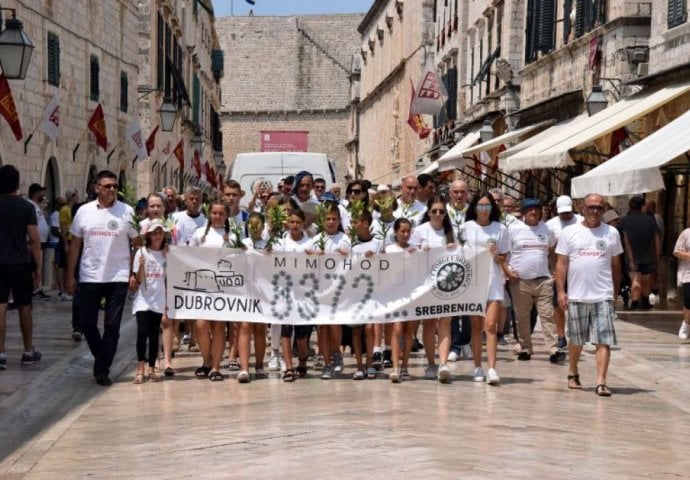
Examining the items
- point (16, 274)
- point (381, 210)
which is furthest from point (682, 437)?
point (16, 274)

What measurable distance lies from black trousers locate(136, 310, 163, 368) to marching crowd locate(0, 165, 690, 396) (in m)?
0.01

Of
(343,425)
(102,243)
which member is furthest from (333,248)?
(343,425)

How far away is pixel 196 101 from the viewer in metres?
57.9

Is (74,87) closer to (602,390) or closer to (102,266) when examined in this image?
(102,266)

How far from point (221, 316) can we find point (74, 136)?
50.8 feet

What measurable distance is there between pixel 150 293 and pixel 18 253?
1290 millimetres

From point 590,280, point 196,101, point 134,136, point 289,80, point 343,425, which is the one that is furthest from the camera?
point 289,80

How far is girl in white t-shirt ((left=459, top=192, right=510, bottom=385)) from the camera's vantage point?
13000mm

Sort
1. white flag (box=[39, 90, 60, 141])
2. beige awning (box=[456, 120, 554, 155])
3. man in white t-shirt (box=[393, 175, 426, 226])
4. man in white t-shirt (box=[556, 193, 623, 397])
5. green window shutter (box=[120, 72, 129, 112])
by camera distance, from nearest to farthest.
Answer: man in white t-shirt (box=[556, 193, 623, 397]) < man in white t-shirt (box=[393, 175, 426, 226]) < white flag (box=[39, 90, 60, 141]) < beige awning (box=[456, 120, 554, 155]) < green window shutter (box=[120, 72, 129, 112])

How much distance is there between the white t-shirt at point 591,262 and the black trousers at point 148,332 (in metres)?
3.71

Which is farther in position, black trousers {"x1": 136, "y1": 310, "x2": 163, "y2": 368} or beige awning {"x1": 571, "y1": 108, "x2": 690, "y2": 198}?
beige awning {"x1": 571, "y1": 108, "x2": 690, "y2": 198}

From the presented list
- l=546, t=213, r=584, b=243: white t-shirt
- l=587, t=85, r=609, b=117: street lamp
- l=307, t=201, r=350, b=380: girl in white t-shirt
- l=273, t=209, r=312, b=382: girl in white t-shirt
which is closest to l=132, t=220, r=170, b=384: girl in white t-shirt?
l=273, t=209, r=312, b=382: girl in white t-shirt

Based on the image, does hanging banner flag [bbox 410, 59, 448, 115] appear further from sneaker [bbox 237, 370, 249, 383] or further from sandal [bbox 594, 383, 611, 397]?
sandal [bbox 594, 383, 611, 397]

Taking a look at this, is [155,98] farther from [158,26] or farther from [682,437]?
[682,437]
